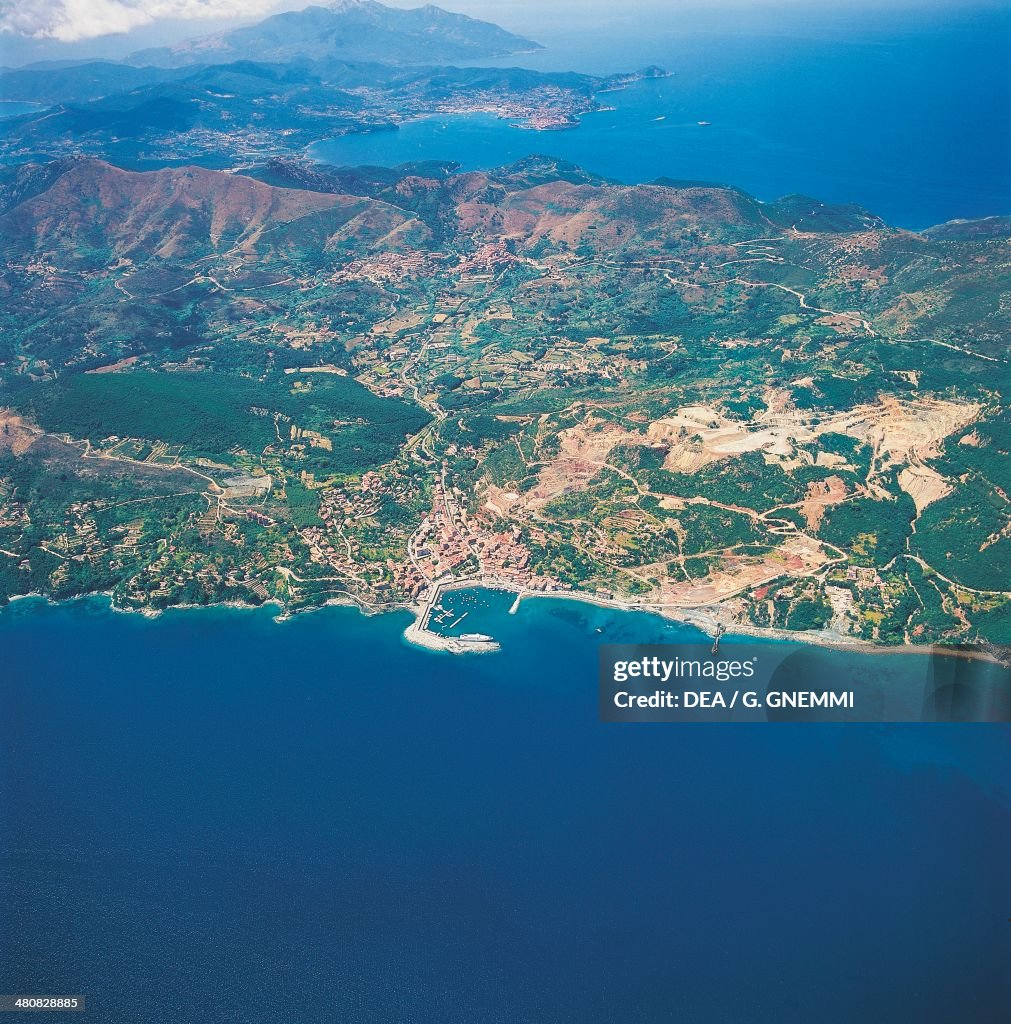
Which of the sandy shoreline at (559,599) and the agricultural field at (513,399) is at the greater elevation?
the agricultural field at (513,399)

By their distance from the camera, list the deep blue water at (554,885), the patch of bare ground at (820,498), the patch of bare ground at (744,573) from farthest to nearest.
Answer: the patch of bare ground at (820,498) → the patch of bare ground at (744,573) → the deep blue water at (554,885)

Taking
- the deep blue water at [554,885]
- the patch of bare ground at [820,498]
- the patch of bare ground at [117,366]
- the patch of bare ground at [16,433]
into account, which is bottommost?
the deep blue water at [554,885]

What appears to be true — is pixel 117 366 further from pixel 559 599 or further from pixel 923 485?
pixel 923 485

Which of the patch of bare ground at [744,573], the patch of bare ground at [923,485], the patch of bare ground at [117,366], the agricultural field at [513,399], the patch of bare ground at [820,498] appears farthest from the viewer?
the patch of bare ground at [117,366]

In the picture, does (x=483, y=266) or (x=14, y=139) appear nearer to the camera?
(x=483, y=266)

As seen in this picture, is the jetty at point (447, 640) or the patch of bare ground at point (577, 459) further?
the patch of bare ground at point (577, 459)

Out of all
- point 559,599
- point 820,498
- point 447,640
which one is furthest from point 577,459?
point 447,640

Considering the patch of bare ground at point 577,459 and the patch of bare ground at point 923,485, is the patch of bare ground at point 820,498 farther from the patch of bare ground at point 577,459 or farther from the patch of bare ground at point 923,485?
the patch of bare ground at point 577,459

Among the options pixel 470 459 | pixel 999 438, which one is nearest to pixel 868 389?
pixel 999 438

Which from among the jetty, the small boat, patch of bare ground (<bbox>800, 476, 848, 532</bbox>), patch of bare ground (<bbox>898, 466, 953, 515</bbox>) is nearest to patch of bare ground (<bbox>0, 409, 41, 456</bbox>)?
the jetty

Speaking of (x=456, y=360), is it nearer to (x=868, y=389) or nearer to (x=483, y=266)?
(x=483, y=266)

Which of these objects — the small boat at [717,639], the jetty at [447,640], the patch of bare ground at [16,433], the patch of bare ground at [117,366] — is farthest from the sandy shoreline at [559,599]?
the patch of bare ground at [117,366]
